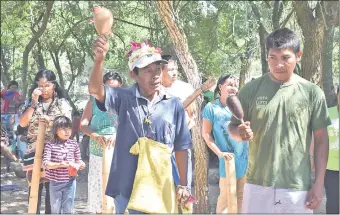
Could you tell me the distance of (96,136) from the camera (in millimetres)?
5609

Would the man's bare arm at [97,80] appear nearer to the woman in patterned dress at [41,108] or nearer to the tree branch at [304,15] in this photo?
the woman in patterned dress at [41,108]

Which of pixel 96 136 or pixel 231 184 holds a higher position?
pixel 96 136

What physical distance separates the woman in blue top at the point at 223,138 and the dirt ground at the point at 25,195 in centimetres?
138

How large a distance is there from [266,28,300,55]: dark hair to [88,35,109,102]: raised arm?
98 centimetres

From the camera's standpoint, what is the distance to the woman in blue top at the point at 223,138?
5738 mm

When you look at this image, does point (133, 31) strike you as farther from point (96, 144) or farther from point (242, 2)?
point (96, 144)

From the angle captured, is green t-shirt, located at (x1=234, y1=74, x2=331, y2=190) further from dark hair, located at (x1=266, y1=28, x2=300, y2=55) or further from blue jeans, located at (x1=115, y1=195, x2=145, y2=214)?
blue jeans, located at (x1=115, y1=195, x2=145, y2=214)

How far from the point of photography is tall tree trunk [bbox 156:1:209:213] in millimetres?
6637

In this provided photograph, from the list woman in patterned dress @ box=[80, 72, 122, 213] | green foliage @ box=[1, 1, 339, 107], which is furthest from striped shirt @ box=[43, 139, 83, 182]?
green foliage @ box=[1, 1, 339, 107]

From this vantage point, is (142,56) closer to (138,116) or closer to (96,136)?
(138,116)

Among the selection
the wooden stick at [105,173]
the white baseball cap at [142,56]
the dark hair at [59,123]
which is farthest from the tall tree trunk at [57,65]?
the white baseball cap at [142,56]

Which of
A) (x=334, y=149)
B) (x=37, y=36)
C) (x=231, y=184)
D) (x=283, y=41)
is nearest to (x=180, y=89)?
(x=231, y=184)

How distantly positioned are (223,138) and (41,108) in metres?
1.82

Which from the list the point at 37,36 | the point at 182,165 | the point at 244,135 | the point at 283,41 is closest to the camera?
the point at 244,135
